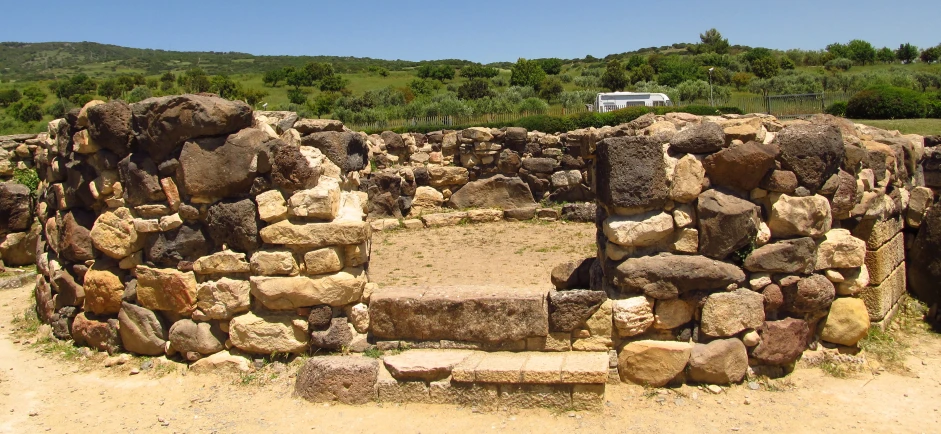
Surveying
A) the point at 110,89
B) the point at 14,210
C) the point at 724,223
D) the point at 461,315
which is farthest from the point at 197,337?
the point at 110,89

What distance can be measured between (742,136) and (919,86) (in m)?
31.3

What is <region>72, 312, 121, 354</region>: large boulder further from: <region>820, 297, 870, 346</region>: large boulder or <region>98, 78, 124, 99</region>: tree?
<region>98, 78, 124, 99</region>: tree

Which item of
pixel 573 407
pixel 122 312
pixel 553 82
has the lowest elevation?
pixel 573 407

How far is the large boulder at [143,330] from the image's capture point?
554 centimetres

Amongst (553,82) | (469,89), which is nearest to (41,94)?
(469,89)

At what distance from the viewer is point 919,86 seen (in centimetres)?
2978

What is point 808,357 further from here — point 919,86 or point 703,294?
point 919,86

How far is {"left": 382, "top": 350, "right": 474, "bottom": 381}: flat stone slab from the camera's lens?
4793 mm

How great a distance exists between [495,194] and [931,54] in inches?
1895

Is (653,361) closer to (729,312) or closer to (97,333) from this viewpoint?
(729,312)

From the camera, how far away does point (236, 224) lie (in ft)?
17.0

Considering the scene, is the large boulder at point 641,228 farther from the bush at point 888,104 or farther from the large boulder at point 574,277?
the bush at point 888,104

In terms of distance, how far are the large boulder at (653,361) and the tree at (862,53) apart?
177 feet

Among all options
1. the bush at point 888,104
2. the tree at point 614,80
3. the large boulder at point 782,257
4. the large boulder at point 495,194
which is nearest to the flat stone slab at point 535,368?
the large boulder at point 782,257
